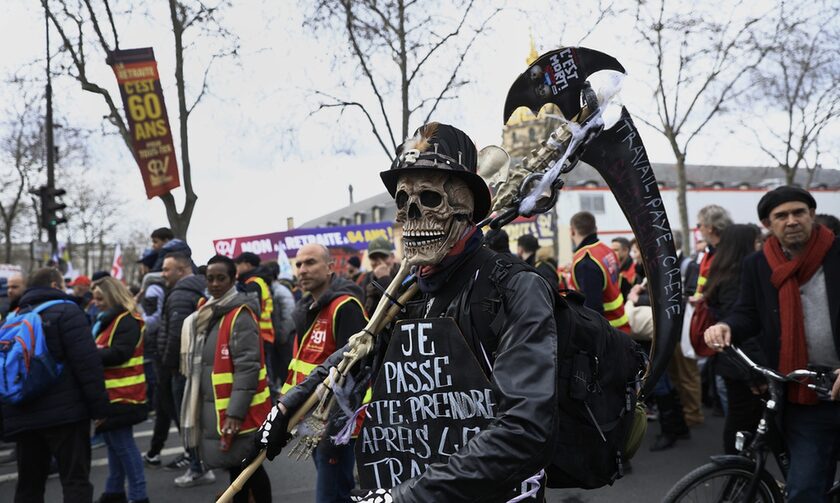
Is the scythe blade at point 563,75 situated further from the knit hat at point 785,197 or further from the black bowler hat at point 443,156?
the knit hat at point 785,197

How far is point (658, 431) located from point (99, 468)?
231 inches

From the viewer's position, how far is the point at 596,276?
5.28 meters

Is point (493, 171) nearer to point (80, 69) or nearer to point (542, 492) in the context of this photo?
point (542, 492)

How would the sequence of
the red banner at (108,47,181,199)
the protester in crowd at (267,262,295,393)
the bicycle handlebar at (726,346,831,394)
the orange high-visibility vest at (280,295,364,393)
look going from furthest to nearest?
the red banner at (108,47,181,199) < the protester in crowd at (267,262,295,393) < the orange high-visibility vest at (280,295,364,393) < the bicycle handlebar at (726,346,831,394)

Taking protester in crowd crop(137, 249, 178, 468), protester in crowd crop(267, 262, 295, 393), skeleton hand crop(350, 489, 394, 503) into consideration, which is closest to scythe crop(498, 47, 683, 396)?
skeleton hand crop(350, 489, 394, 503)

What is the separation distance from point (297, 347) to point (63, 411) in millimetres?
1596

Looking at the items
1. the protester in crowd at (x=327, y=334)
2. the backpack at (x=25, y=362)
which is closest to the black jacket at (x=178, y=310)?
the backpack at (x=25, y=362)

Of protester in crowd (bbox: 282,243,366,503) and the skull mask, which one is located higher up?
the skull mask

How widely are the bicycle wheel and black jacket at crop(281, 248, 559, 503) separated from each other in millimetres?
1999

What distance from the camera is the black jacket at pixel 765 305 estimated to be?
3.11 meters

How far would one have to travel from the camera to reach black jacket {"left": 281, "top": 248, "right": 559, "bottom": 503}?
1.54 meters

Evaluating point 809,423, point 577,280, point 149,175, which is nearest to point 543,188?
point 809,423

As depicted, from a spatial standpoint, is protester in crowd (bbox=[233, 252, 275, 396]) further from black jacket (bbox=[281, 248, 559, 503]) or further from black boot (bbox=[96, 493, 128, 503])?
black jacket (bbox=[281, 248, 559, 503])

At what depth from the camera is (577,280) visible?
5.34m
